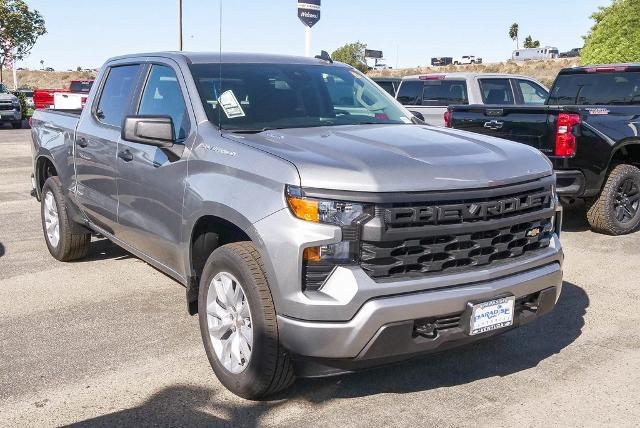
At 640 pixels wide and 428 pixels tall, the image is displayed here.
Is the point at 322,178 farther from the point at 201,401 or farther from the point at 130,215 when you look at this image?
the point at 130,215

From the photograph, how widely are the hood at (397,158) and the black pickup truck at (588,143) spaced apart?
3.26 m

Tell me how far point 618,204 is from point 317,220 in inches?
225

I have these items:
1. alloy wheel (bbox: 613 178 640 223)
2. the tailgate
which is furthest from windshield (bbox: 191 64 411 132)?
alloy wheel (bbox: 613 178 640 223)

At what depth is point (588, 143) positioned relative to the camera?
7203 mm

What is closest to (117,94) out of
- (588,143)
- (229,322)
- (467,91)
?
(229,322)

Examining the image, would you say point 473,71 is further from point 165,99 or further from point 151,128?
point 151,128

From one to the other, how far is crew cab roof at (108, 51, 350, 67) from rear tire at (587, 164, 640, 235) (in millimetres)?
3964

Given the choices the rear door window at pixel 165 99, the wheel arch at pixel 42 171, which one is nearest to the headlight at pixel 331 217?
the rear door window at pixel 165 99

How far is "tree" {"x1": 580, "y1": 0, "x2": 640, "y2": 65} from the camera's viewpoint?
23750 mm

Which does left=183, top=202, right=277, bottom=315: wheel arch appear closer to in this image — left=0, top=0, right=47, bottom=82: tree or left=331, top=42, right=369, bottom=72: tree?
left=0, top=0, right=47, bottom=82: tree

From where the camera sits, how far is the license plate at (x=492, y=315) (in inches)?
133

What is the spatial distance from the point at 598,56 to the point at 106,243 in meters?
22.0

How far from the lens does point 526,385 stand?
3877 millimetres

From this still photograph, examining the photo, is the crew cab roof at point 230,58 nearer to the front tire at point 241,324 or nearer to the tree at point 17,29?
the front tire at point 241,324
